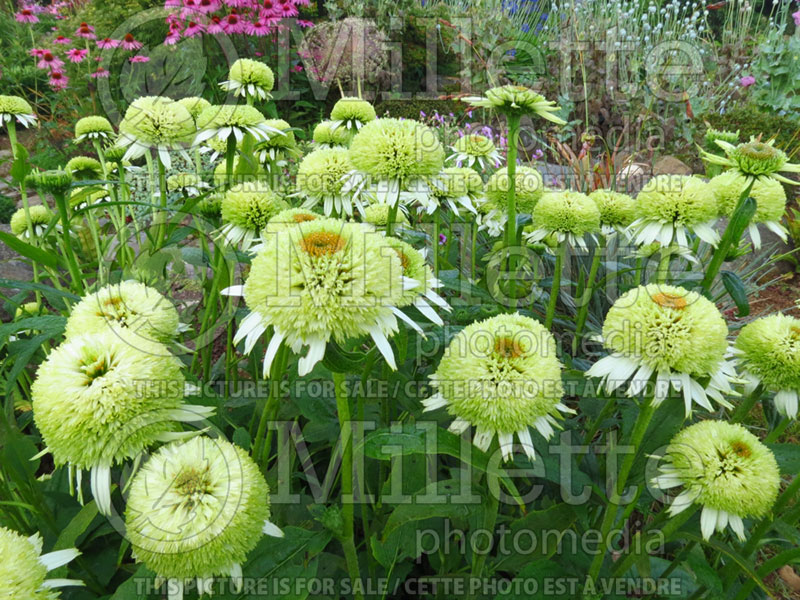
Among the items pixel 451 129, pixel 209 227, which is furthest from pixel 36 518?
pixel 451 129

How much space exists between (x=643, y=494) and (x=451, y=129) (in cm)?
364

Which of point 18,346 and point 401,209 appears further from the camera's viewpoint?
point 401,209

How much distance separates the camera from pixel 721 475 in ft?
3.72

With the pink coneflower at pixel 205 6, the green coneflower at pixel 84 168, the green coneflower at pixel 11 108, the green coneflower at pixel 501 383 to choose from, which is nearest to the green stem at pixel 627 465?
Answer: the green coneflower at pixel 501 383

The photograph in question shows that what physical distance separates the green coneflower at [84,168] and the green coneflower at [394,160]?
1288mm

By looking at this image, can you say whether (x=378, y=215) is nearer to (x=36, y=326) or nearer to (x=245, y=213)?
(x=245, y=213)

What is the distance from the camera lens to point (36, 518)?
138cm

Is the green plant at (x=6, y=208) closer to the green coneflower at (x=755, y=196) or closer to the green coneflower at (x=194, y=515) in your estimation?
the green coneflower at (x=194, y=515)

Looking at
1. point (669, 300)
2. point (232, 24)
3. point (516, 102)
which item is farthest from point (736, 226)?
point (232, 24)

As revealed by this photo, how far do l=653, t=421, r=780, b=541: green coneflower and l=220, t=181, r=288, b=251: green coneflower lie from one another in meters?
1.17

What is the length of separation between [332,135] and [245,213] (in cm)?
65

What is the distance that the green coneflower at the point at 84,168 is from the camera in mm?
2104

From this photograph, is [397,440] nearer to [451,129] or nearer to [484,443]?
[484,443]

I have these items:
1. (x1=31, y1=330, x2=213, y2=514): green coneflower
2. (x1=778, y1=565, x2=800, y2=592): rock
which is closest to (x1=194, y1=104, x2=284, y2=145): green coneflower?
(x1=31, y1=330, x2=213, y2=514): green coneflower
